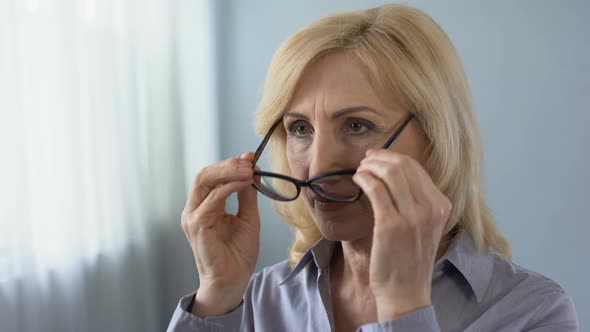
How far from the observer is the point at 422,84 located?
111 centimetres

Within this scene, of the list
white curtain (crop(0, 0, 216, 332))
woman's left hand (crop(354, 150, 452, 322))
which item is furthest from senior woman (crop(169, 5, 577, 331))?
white curtain (crop(0, 0, 216, 332))

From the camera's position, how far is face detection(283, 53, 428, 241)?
1077mm

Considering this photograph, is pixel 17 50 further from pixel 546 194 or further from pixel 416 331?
pixel 546 194

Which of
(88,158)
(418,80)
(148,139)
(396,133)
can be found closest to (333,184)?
(396,133)

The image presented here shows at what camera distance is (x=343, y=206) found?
111 cm

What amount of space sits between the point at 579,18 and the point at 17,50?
177 cm

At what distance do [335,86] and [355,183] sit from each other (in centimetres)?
21

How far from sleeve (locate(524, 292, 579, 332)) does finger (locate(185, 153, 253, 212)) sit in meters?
0.60

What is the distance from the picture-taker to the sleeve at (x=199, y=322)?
1.14 meters

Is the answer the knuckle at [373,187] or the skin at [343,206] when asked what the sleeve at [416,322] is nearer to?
the skin at [343,206]

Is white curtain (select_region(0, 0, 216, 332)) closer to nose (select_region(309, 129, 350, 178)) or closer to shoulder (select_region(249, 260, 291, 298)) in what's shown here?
shoulder (select_region(249, 260, 291, 298))

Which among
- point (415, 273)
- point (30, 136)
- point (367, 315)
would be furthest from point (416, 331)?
point (30, 136)

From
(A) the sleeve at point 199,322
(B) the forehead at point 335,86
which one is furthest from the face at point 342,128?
(A) the sleeve at point 199,322

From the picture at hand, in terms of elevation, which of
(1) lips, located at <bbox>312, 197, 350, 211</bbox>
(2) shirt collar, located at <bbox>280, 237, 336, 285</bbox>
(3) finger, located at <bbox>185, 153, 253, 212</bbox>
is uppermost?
(3) finger, located at <bbox>185, 153, 253, 212</bbox>
